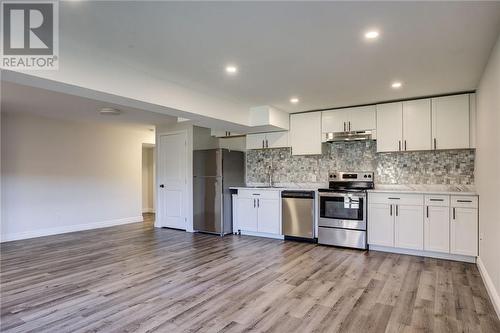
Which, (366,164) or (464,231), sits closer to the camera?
(464,231)

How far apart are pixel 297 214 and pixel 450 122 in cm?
264

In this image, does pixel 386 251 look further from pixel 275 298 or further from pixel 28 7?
pixel 28 7

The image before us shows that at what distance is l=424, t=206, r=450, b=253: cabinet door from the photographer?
→ 3926 millimetres

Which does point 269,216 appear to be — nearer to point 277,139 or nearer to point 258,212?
point 258,212

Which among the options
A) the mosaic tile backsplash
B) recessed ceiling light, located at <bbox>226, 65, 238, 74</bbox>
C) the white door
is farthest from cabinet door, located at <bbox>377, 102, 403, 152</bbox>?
the white door

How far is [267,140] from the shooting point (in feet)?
19.0

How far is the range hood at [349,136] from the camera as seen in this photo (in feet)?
15.7

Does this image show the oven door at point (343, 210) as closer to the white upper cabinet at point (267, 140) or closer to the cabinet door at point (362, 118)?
the cabinet door at point (362, 118)

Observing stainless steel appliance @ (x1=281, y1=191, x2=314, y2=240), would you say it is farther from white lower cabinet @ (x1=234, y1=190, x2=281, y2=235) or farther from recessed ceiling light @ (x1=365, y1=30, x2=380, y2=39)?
recessed ceiling light @ (x1=365, y1=30, x2=380, y2=39)

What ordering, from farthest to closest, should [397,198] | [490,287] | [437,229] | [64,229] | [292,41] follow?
[64,229] < [397,198] < [437,229] < [490,287] < [292,41]

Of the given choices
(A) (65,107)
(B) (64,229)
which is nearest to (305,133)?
(A) (65,107)

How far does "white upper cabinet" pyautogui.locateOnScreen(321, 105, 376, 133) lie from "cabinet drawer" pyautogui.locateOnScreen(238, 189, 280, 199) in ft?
4.64

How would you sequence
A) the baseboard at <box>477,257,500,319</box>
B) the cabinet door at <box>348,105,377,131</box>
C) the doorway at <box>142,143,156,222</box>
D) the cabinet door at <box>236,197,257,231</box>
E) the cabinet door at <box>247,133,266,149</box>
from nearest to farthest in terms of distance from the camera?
the baseboard at <box>477,257,500,319</box> < the cabinet door at <box>348,105,377,131</box> < the cabinet door at <box>236,197,257,231</box> < the cabinet door at <box>247,133,266,149</box> < the doorway at <box>142,143,156,222</box>

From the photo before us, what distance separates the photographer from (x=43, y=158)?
587 cm
